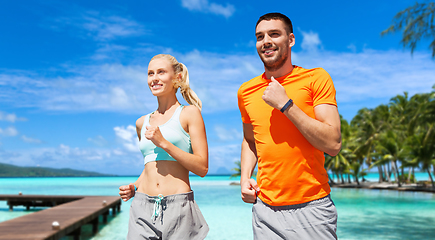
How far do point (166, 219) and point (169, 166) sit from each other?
0.35 m

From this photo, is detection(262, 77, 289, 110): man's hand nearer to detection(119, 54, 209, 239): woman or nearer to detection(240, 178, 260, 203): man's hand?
detection(240, 178, 260, 203): man's hand

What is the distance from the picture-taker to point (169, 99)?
8.82 ft

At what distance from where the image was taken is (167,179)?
243cm

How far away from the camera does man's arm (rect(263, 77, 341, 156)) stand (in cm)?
186

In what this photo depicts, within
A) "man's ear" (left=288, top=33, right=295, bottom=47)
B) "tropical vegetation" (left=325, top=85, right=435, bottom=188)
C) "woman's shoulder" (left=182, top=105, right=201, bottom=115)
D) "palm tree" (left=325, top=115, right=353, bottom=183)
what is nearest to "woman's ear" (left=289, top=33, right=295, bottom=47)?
"man's ear" (left=288, top=33, right=295, bottom=47)

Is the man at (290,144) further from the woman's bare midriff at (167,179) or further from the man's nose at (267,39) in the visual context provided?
the woman's bare midriff at (167,179)

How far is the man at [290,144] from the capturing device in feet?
6.25

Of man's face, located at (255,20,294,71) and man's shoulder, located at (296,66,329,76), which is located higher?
man's face, located at (255,20,294,71)

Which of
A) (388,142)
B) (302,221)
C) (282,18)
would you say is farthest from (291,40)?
(388,142)

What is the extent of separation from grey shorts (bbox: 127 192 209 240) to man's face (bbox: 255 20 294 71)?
3.47ft

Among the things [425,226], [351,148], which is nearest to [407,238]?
[425,226]

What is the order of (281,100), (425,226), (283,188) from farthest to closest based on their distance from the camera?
(425,226), (283,188), (281,100)

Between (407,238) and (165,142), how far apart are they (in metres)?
15.3

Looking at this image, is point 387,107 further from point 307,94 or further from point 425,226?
point 307,94
